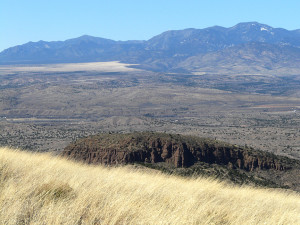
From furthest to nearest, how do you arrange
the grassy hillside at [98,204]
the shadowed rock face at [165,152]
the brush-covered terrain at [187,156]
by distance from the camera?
1. the shadowed rock face at [165,152]
2. the brush-covered terrain at [187,156]
3. the grassy hillside at [98,204]

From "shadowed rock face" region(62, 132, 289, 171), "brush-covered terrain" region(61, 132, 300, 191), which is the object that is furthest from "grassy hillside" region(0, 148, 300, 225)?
"shadowed rock face" region(62, 132, 289, 171)

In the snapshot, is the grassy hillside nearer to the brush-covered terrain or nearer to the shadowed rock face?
the brush-covered terrain

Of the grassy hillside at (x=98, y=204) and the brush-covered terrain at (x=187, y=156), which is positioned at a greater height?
the grassy hillside at (x=98, y=204)

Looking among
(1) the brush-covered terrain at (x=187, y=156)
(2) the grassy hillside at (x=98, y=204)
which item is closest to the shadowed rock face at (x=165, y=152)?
(1) the brush-covered terrain at (x=187, y=156)

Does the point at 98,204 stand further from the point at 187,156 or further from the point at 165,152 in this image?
the point at 165,152

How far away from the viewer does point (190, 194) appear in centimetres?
935

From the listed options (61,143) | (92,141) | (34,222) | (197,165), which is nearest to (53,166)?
(34,222)

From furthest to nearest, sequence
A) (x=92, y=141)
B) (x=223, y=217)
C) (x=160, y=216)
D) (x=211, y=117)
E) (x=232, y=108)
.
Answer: (x=232, y=108) → (x=211, y=117) → (x=92, y=141) → (x=223, y=217) → (x=160, y=216)

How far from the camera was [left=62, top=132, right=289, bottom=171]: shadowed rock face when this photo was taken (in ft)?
95.4

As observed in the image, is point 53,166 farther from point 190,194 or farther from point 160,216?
point 160,216

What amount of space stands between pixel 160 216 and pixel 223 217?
146 cm

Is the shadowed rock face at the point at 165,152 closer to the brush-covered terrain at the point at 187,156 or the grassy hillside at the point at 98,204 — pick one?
the brush-covered terrain at the point at 187,156

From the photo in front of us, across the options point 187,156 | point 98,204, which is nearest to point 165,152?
point 187,156

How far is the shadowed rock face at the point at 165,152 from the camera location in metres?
29.1
